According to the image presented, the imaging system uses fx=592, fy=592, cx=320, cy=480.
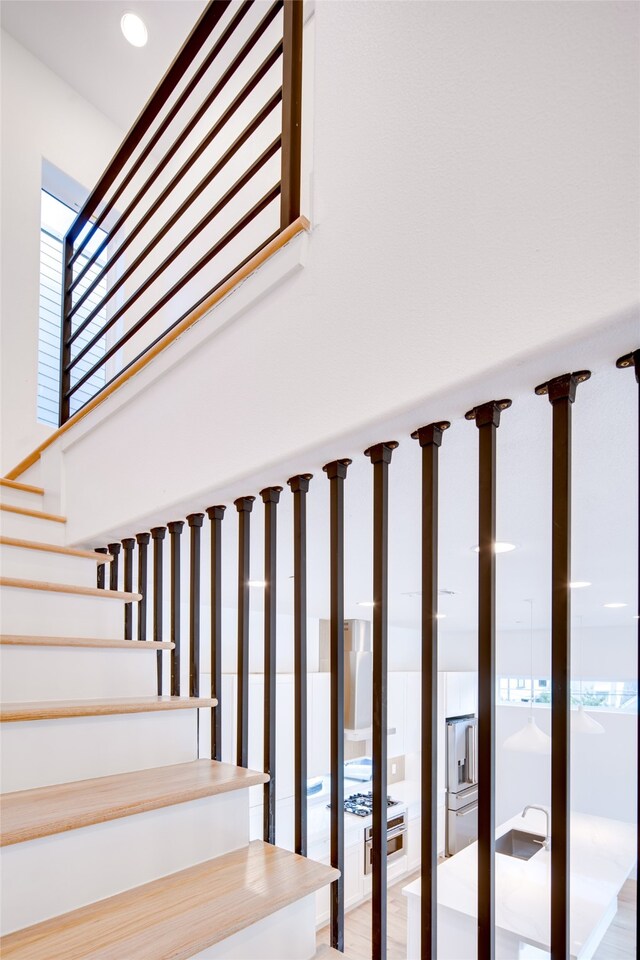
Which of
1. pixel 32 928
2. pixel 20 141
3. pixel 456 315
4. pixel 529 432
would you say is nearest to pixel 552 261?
pixel 456 315

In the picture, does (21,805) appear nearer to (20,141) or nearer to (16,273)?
(16,273)

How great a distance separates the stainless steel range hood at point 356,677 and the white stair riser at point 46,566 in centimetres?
328

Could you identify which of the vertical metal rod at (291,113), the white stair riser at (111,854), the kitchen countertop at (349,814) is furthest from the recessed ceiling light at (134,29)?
the kitchen countertop at (349,814)

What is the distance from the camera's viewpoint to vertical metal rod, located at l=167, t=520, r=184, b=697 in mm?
1982

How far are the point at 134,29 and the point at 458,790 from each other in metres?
7.19

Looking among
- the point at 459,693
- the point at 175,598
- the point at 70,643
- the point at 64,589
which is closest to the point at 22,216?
the point at 64,589

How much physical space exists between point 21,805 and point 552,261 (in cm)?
145

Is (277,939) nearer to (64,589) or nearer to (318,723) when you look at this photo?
(64,589)

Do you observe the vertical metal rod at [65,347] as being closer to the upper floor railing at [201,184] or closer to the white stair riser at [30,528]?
the upper floor railing at [201,184]

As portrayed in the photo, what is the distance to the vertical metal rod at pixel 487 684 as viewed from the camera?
41.6 inches

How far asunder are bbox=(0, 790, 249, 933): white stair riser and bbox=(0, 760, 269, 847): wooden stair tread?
0.03 meters

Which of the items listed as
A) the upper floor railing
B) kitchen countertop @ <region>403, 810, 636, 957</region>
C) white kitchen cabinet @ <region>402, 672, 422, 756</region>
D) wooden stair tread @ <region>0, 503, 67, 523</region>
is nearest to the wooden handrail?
the upper floor railing

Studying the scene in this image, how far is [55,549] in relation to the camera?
220 centimetres

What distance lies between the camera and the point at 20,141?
365 centimetres
